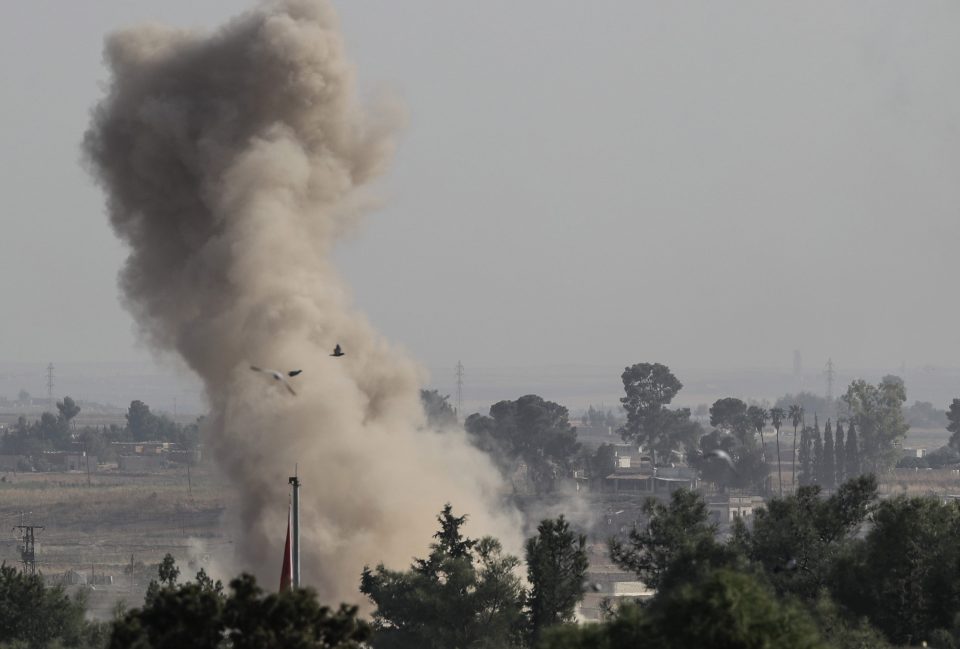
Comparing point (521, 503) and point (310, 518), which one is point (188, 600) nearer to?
point (310, 518)

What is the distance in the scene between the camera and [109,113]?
310 feet

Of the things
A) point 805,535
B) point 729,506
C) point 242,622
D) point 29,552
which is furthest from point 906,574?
point 729,506

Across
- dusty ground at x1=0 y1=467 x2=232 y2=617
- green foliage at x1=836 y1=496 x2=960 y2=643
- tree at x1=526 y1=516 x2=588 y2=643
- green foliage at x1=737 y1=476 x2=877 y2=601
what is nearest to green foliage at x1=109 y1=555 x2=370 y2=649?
green foliage at x1=836 y1=496 x2=960 y2=643

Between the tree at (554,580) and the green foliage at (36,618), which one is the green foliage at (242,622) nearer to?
the tree at (554,580)

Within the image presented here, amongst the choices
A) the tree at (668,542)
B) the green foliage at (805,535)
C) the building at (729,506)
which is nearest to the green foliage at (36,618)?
the tree at (668,542)

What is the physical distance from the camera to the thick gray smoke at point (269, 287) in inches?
3310

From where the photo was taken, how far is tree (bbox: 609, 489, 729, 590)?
68.8 metres

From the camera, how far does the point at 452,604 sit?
234 ft

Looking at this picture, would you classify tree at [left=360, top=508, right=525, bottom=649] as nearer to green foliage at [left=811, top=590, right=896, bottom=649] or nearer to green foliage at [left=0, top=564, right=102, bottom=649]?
green foliage at [left=0, top=564, right=102, bottom=649]

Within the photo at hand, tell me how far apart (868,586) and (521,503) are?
379 ft

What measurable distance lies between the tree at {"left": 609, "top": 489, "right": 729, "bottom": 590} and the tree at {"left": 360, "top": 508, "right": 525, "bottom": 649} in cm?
445

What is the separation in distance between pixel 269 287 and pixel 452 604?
20450 mm

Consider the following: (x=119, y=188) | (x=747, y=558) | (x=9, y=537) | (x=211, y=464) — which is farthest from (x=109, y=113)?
(x=9, y=537)

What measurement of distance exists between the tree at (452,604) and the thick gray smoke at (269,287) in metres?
8.21
